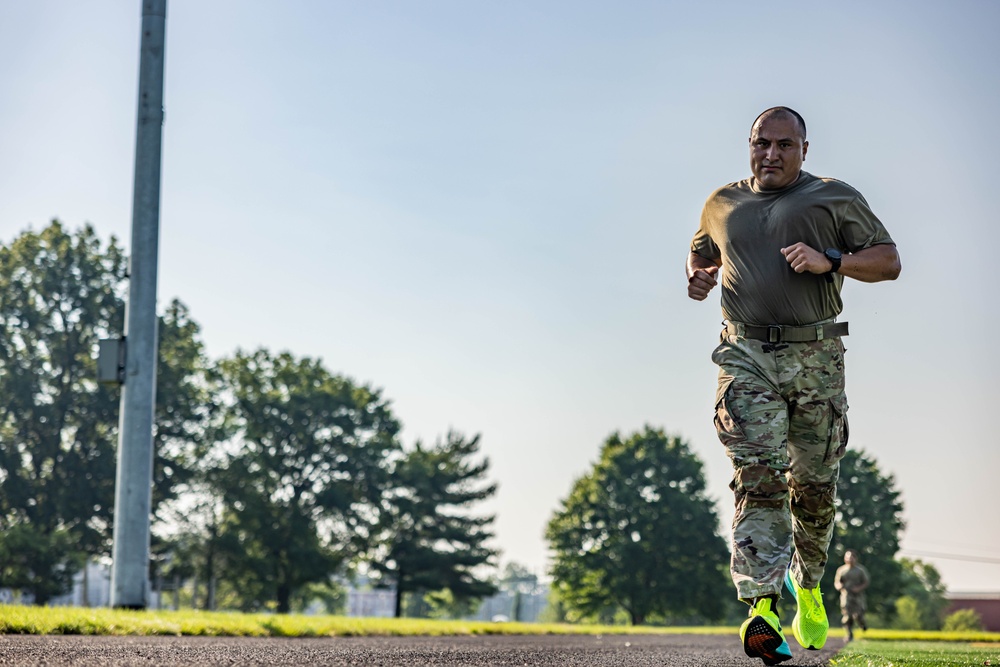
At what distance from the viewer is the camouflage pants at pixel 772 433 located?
4.92 meters

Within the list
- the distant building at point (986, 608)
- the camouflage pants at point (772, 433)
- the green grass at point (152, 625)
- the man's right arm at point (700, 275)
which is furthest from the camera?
the distant building at point (986, 608)

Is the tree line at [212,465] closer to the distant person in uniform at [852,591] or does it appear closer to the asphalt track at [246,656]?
the distant person in uniform at [852,591]

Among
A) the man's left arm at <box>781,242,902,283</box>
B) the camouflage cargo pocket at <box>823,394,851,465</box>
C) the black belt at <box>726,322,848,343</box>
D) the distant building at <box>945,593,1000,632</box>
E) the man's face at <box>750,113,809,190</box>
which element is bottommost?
the distant building at <box>945,593,1000,632</box>

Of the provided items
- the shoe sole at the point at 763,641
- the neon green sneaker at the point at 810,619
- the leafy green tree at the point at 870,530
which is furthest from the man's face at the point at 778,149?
the leafy green tree at the point at 870,530

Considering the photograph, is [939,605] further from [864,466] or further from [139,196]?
[139,196]

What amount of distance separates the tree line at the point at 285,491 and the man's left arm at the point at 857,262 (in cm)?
4326

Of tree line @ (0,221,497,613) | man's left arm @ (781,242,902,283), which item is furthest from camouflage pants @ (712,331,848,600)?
tree line @ (0,221,497,613)

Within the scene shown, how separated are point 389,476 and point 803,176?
53712 mm

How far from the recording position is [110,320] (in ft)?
159

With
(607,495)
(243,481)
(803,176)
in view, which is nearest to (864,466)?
(607,495)

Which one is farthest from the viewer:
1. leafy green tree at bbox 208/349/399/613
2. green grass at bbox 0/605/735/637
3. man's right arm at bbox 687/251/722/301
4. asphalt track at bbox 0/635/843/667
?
leafy green tree at bbox 208/349/399/613

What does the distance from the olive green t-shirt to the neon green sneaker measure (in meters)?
1.32

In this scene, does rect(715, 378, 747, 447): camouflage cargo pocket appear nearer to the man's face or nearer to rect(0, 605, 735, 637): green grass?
the man's face

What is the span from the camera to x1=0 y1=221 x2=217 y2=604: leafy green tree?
147ft
